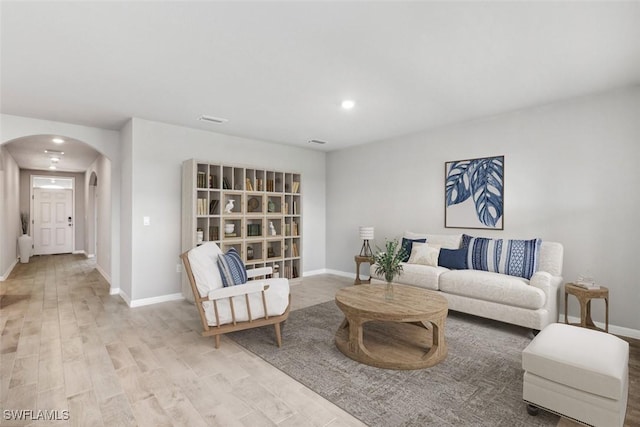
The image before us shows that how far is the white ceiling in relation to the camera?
2086 mm

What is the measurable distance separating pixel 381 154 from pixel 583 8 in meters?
3.81

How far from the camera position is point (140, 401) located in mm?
2160

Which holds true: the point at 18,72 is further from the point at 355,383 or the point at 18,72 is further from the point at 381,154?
the point at 381,154

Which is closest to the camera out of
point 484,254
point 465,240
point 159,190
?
point 484,254

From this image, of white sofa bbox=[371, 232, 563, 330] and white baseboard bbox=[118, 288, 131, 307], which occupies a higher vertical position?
white sofa bbox=[371, 232, 563, 330]

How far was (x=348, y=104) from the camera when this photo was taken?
12.5 feet

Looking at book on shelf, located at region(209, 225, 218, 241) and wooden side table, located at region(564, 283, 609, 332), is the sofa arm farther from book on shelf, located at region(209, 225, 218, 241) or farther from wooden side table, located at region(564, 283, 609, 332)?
book on shelf, located at region(209, 225, 218, 241)

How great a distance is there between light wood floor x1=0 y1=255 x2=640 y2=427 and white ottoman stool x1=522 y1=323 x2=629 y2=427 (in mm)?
177

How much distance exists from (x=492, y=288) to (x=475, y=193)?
152 cm

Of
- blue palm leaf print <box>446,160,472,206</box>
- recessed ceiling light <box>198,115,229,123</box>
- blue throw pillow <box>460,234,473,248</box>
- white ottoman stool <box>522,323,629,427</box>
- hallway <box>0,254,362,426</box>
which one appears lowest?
hallway <box>0,254,362,426</box>

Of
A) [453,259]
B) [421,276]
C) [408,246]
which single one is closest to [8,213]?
[408,246]

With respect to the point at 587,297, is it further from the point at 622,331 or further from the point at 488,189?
the point at 488,189

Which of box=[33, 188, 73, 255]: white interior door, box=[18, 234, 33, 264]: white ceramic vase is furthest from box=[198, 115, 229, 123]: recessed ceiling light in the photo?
box=[33, 188, 73, 255]: white interior door

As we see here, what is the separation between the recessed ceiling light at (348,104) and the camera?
3727mm
